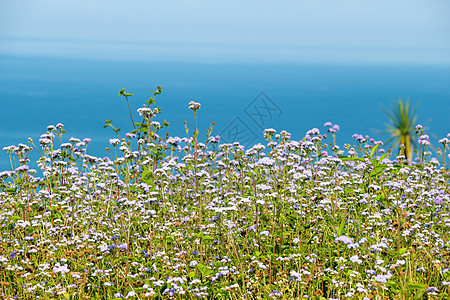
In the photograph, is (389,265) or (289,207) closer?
(389,265)

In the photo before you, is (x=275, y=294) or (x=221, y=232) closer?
(x=275, y=294)

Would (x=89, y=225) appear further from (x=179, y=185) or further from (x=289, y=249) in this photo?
(x=289, y=249)

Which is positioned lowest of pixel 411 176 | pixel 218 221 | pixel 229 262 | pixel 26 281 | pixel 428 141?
pixel 26 281

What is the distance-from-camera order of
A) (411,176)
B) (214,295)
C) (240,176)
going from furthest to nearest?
(411,176), (240,176), (214,295)

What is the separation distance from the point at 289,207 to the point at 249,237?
29.9 inches

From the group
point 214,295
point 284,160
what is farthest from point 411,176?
point 214,295

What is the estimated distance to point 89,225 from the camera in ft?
23.4

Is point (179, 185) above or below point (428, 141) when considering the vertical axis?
below

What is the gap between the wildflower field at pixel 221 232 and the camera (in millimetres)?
5316

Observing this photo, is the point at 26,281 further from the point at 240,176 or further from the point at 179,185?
the point at 240,176

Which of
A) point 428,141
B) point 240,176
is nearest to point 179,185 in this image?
point 240,176

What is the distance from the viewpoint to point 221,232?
613 centimetres

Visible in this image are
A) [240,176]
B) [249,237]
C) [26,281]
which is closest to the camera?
[26,281]

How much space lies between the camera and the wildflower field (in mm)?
5316
